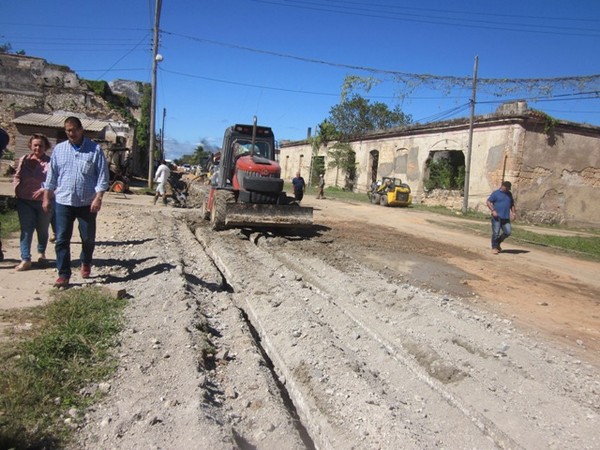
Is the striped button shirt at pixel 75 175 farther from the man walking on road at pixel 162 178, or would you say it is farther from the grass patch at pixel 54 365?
the man walking on road at pixel 162 178

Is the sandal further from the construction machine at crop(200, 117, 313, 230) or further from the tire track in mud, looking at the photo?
the construction machine at crop(200, 117, 313, 230)

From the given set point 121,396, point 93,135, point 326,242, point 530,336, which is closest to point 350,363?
point 121,396

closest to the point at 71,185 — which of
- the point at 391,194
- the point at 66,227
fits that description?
the point at 66,227

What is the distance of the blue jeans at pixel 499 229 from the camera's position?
10.4m

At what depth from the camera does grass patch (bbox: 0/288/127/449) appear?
2.62m

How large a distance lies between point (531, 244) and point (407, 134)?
50.6ft

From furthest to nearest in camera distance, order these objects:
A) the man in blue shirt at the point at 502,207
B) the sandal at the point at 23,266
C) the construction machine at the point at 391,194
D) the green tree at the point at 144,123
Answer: the green tree at the point at 144,123 < the construction machine at the point at 391,194 < the man in blue shirt at the point at 502,207 < the sandal at the point at 23,266

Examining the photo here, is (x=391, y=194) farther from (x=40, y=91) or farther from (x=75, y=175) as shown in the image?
(x=40, y=91)

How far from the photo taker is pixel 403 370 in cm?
389

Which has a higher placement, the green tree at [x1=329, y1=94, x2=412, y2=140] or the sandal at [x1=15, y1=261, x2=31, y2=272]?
the green tree at [x1=329, y1=94, x2=412, y2=140]

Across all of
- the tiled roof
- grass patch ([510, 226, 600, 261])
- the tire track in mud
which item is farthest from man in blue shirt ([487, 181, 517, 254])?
the tiled roof

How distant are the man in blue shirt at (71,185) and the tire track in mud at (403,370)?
6.74ft

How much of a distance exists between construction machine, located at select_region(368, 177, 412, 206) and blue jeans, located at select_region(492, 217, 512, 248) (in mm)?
12247

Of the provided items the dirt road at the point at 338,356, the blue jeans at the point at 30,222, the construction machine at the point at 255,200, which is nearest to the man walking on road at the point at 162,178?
the construction machine at the point at 255,200
